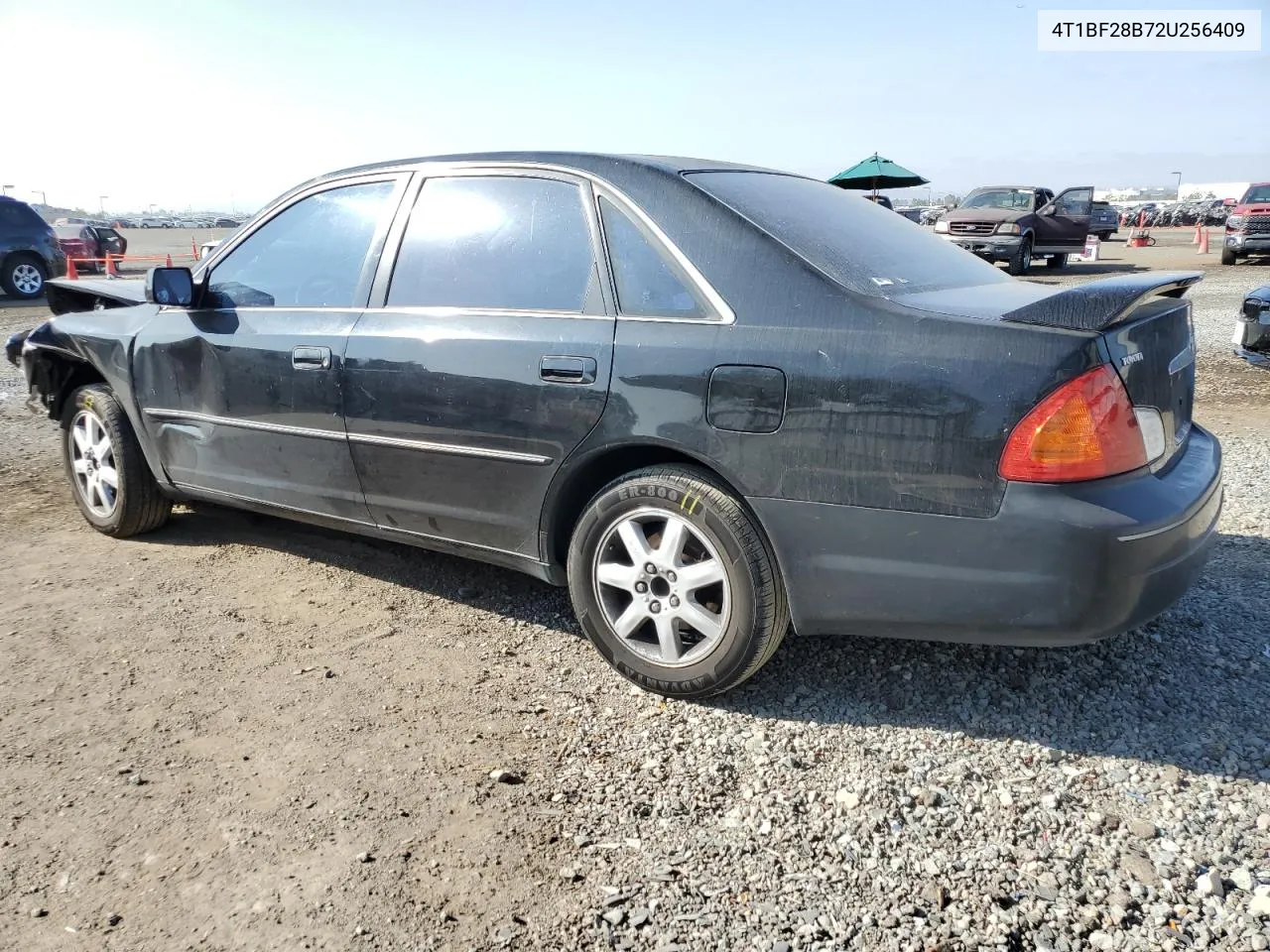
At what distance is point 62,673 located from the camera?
10.5 feet

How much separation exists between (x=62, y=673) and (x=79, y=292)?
2555 millimetres

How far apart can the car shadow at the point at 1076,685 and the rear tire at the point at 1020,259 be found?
17.5 m

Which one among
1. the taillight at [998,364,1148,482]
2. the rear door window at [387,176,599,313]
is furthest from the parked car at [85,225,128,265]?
the taillight at [998,364,1148,482]

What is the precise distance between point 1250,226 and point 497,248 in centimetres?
2282

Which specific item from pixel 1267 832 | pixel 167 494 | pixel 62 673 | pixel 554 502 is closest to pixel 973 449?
pixel 1267 832

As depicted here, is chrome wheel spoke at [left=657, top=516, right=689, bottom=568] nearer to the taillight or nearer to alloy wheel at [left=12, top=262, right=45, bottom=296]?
the taillight

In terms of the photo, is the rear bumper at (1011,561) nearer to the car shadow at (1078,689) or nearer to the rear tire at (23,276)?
the car shadow at (1078,689)

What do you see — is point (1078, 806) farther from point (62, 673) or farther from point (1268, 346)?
point (1268, 346)

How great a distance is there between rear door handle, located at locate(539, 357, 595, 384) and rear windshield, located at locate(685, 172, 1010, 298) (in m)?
0.65

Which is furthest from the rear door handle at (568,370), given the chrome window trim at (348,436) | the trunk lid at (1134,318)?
the trunk lid at (1134,318)

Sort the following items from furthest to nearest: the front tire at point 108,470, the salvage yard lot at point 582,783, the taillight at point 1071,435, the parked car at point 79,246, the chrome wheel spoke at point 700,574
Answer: the parked car at point 79,246 → the front tire at point 108,470 → the chrome wheel spoke at point 700,574 → the taillight at point 1071,435 → the salvage yard lot at point 582,783

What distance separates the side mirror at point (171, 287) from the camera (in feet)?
12.8

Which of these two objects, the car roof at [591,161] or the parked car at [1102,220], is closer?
the car roof at [591,161]

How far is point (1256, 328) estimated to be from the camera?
674 centimetres
